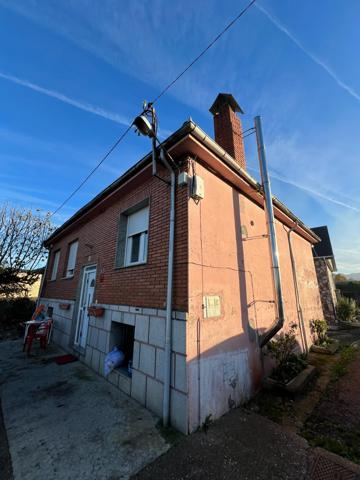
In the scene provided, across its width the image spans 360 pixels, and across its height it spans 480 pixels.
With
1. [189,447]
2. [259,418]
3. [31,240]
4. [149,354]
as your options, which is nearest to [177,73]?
[149,354]

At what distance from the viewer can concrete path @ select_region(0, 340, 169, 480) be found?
2277 mm

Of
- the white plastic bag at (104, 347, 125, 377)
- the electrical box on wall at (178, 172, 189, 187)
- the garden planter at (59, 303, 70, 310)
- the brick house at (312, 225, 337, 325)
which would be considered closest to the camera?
the electrical box on wall at (178, 172, 189, 187)

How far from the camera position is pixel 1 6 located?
3.85m

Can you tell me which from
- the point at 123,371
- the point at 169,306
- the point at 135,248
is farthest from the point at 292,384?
the point at 135,248

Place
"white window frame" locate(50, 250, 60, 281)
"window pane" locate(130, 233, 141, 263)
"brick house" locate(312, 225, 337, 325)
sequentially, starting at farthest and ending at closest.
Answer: "brick house" locate(312, 225, 337, 325) < "white window frame" locate(50, 250, 60, 281) < "window pane" locate(130, 233, 141, 263)

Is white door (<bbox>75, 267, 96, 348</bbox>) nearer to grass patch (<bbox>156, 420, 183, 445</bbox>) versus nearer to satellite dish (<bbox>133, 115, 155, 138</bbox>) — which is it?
grass patch (<bbox>156, 420, 183, 445</bbox>)

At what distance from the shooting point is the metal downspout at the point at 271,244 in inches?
174

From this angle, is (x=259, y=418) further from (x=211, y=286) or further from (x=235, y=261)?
(x=235, y=261)

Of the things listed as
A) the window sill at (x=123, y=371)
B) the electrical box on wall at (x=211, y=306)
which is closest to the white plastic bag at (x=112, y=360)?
the window sill at (x=123, y=371)

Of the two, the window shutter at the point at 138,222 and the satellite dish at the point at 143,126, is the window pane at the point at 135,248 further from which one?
the satellite dish at the point at 143,126

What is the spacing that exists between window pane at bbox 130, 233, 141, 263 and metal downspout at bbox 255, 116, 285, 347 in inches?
123

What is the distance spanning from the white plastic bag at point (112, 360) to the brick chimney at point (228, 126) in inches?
223

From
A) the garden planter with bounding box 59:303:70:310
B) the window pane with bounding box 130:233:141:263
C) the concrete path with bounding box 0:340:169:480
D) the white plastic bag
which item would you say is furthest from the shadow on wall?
the garden planter with bounding box 59:303:70:310

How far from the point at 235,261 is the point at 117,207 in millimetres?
3599
